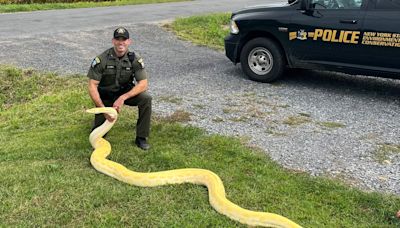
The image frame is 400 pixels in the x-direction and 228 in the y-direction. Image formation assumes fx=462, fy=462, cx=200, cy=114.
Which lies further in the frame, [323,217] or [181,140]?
[181,140]

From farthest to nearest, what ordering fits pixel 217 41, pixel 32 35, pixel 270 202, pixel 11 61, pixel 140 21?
1. pixel 140 21
2. pixel 217 41
3. pixel 32 35
4. pixel 11 61
5. pixel 270 202

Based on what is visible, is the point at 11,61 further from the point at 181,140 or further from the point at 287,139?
the point at 287,139

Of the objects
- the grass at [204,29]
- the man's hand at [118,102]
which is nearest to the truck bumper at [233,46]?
the grass at [204,29]

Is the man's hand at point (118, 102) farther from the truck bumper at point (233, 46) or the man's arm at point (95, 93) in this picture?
the truck bumper at point (233, 46)

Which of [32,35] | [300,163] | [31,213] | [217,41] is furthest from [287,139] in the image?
[32,35]

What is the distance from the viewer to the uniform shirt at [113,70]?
17.5ft

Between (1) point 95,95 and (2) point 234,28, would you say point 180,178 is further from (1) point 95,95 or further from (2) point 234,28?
(2) point 234,28

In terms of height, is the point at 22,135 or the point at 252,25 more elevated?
the point at 252,25

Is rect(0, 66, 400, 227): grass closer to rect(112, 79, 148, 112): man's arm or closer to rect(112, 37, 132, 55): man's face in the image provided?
rect(112, 79, 148, 112): man's arm

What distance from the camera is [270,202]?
418cm

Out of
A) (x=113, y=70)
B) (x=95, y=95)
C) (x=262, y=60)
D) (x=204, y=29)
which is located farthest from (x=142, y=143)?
(x=204, y=29)

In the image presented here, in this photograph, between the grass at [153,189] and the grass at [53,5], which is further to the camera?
the grass at [53,5]

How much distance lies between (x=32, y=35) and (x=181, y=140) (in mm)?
8016

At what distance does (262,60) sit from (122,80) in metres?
3.57
